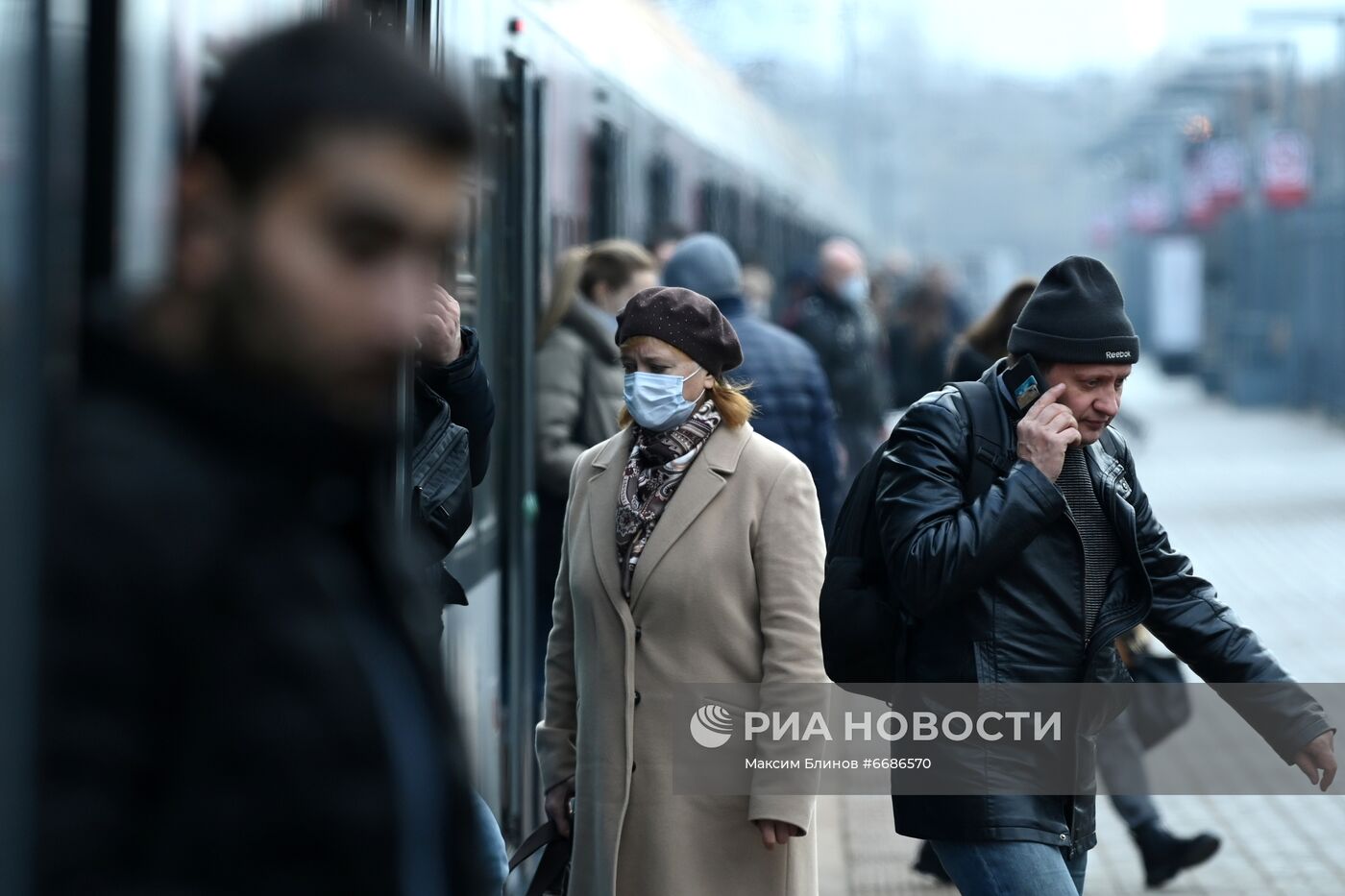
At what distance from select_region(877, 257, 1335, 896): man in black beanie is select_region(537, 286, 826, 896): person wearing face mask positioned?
0.80 feet

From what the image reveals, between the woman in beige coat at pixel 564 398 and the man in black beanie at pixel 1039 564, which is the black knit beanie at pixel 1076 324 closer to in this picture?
the man in black beanie at pixel 1039 564

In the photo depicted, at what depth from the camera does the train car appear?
65.0 inches

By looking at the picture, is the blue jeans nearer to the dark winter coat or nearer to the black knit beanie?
the black knit beanie

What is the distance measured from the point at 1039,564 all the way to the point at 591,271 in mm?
3189

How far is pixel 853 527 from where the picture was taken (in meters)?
3.58

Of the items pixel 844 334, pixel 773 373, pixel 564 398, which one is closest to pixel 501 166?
pixel 564 398

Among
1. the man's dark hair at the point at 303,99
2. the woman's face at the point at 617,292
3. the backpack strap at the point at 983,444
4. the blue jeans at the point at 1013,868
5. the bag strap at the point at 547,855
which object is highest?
the man's dark hair at the point at 303,99

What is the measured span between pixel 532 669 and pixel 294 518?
4.54 metres

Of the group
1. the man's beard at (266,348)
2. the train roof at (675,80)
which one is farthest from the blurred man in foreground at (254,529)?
the train roof at (675,80)

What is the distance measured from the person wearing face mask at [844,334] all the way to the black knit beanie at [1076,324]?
5687 mm

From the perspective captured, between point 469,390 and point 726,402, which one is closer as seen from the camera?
point 469,390

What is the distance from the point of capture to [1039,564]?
3451mm

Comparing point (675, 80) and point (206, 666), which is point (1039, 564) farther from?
point (675, 80)

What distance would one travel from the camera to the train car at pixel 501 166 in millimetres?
→ 1650
